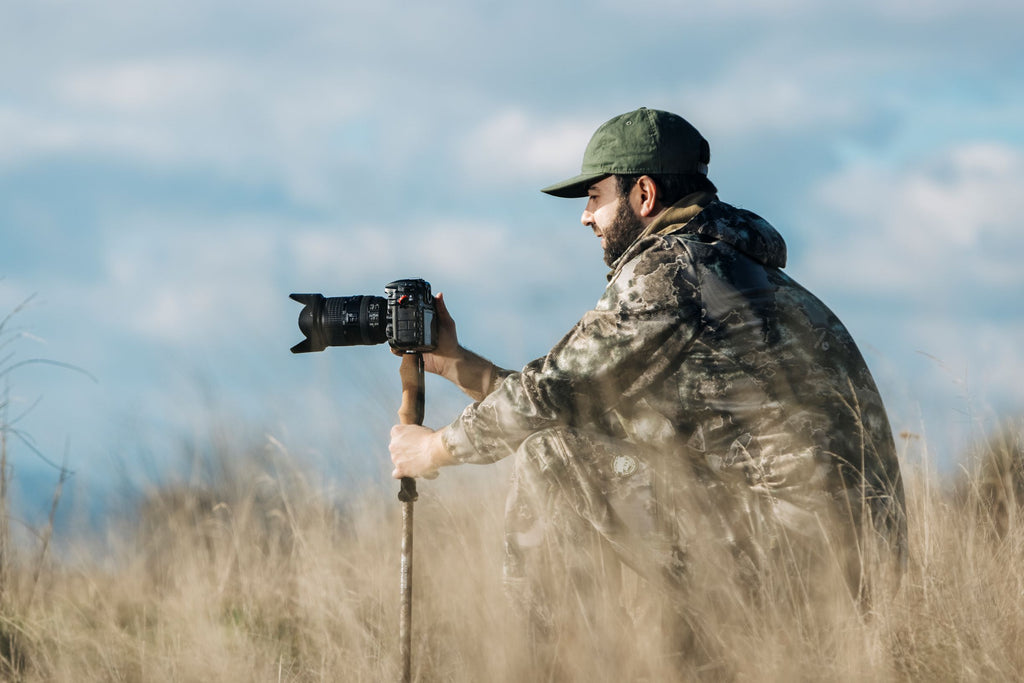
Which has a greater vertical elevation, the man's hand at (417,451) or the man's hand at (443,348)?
the man's hand at (443,348)

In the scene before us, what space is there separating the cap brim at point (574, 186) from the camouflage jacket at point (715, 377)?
51 centimetres

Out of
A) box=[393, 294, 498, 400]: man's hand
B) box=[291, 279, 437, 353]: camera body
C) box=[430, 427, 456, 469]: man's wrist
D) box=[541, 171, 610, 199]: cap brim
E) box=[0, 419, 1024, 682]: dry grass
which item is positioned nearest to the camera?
box=[0, 419, 1024, 682]: dry grass

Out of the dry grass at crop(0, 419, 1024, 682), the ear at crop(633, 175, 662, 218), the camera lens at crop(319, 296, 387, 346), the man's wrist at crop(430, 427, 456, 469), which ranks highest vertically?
the ear at crop(633, 175, 662, 218)

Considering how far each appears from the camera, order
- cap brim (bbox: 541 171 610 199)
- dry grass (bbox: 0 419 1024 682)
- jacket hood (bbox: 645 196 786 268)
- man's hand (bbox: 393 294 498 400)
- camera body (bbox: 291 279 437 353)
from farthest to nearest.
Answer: man's hand (bbox: 393 294 498 400) → cap brim (bbox: 541 171 610 199) → camera body (bbox: 291 279 437 353) → jacket hood (bbox: 645 196 786 268) → dry grass (bbox: 0 419 1024 682)

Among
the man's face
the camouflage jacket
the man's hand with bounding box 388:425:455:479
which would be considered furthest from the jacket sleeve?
the man's face

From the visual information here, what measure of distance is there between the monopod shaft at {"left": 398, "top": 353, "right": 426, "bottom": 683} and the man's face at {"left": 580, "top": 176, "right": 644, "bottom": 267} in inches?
30.6

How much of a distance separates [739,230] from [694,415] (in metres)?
0.58

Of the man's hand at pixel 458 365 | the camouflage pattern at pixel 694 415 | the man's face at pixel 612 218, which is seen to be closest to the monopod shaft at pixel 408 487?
the man's hand at pixel 458 365

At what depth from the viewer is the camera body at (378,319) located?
3.35 metres

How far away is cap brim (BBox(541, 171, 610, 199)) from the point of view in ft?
11.5

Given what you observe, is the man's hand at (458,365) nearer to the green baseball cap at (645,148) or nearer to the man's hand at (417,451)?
the man's hand at (417,451)

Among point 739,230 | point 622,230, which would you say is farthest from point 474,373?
point 739,230

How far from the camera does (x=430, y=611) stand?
4.26m

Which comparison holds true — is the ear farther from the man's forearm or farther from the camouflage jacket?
the man's forearm
